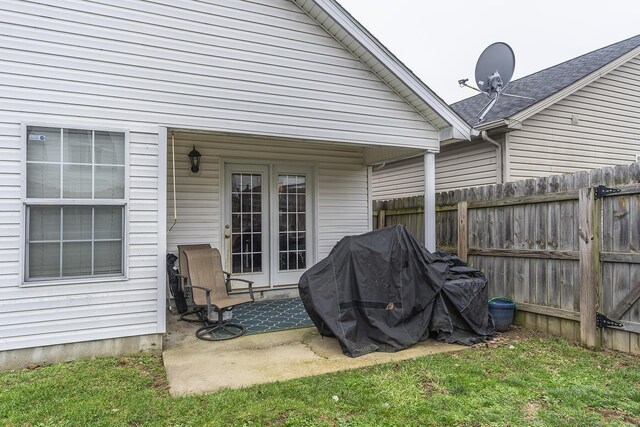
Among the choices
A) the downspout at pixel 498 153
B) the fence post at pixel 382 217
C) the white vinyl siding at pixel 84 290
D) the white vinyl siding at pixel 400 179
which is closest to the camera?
the white vinyl siding at pixel 84 290

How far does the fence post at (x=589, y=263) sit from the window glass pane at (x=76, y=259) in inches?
206

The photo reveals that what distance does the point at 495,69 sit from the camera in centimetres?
754

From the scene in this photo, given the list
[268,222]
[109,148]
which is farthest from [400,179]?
[109,148]

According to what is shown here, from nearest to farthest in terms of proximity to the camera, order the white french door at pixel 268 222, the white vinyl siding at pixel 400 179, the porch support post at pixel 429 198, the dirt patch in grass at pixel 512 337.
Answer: the dirt patch in grass at pixel 512 337 < the porch support post at pixel 429 198 < the white french door at pixel 268 222 < the white vinyl siding at pixel 400 179

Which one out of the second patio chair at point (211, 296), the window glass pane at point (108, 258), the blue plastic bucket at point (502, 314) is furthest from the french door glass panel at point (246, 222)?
the blue plastic bucket at point (502, 314)

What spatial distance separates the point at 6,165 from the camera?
12.0 ft

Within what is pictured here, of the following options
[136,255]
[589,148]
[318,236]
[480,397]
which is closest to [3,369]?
[136,255]

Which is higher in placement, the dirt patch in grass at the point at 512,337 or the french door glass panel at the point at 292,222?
the french door glass panel at the point at 292,222

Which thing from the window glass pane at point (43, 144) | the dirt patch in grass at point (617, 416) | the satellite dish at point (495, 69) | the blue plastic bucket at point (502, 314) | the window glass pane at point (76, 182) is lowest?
the dirt patch in grass at point (617, 416)

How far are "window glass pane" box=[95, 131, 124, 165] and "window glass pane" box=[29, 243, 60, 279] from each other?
95 centimetres

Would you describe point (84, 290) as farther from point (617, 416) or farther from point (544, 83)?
point (544, 83)

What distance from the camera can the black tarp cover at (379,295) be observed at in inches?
163

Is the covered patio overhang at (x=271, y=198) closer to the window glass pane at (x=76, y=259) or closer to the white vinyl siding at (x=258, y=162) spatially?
the white vinyl siding at (x=258, y=162)

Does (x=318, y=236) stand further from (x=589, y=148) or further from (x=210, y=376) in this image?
(x=589, y=148)
